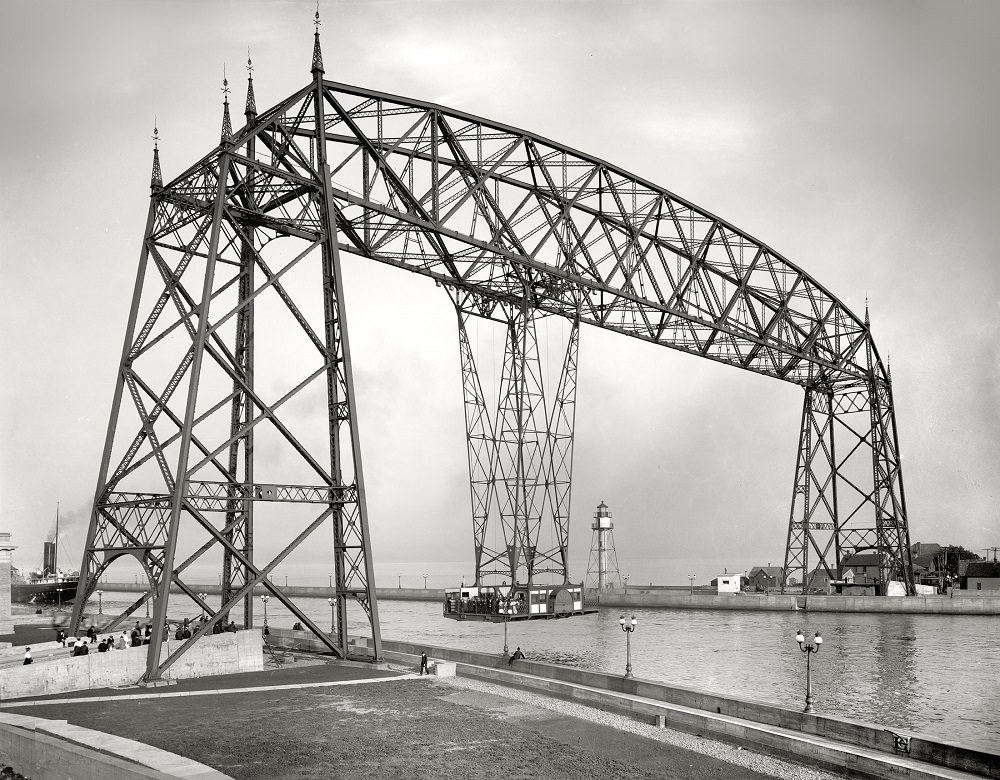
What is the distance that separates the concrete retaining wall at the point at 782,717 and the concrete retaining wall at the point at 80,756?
11360mm

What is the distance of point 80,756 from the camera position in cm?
1320

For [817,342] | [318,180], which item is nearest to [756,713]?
[318,180]

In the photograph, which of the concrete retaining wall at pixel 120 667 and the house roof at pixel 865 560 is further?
the house roof at pixel 865 560

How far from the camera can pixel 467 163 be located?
33.2m

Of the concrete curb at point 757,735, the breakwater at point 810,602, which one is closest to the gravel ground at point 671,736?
the concrete curb at point 757,735

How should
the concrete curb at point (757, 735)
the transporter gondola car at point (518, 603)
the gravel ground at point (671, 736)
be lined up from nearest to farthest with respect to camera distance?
the concrete curb at point (757, 735)
the gravel ground at point (671, 736)
the transporter gondola car at point (518, 603)

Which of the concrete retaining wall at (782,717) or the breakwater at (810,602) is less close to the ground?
the concrete retaining wall at (782,717)

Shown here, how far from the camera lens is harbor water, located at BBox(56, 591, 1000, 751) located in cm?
2788

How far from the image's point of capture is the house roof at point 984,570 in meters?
77.7

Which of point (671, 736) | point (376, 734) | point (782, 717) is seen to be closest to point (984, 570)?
point (782, 717)

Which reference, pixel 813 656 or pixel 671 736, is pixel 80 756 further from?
pixel 813 656

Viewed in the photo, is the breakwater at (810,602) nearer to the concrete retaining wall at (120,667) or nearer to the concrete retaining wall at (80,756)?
the concrete retaining wall at (120,667)

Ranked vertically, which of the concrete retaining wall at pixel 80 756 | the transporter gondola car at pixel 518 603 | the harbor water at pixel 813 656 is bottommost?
the harbor water at pixel 813 656

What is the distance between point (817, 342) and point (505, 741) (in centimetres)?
4108
